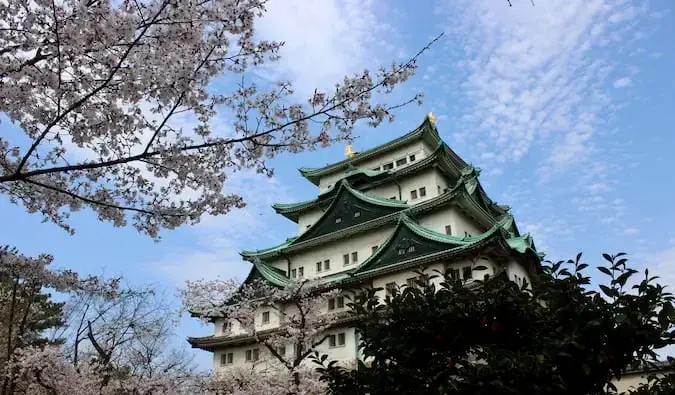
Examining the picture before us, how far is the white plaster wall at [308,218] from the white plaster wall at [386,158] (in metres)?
2.96

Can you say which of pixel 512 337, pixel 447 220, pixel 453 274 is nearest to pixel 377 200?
pixel 447 220

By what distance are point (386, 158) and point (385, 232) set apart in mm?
8660

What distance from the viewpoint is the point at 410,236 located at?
31.5m

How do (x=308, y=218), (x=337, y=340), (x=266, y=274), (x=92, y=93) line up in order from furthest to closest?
(x=308, y=218) → (x=266, y=274) → (x=337, y=340) → (x=92, y=93)

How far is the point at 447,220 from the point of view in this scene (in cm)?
3391

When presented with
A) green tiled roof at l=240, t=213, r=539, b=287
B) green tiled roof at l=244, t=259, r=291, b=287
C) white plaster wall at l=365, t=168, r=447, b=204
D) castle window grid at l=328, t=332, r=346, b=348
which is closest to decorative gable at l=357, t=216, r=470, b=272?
green tiled roof at l=240, t=213, r=539, b=287

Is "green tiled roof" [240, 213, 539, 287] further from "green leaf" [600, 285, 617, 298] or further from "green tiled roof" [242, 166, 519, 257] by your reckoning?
"green leaf" [600, 285, 617, 298]

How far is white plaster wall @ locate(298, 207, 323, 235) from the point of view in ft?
139

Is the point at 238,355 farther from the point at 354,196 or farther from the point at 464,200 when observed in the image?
the point at 464,200

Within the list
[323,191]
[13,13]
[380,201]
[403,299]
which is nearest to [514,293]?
[403,299]

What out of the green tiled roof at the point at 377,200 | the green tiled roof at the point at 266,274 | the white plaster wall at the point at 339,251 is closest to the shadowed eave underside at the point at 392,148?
the green tiled roof at the point at 377,200

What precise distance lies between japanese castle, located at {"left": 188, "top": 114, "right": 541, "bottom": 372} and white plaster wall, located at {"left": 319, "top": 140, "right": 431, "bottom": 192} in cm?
8

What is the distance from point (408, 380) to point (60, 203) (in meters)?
6.27

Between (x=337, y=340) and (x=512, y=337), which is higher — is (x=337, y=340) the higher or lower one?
the higher one
